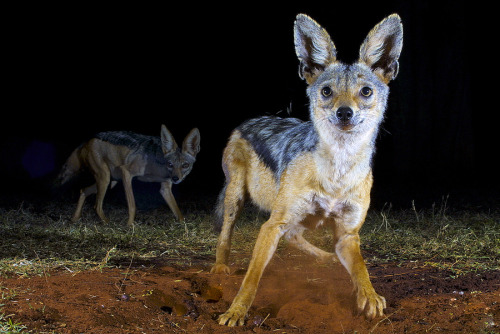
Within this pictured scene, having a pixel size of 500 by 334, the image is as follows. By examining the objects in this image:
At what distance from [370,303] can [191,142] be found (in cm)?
676

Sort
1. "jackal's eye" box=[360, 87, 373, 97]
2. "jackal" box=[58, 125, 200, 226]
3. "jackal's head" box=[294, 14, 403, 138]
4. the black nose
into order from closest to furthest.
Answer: the black nose < "jackal's head" box=[294, 14, 403, 138] < "jackal's eye" box=[360, 87, 373, 97] < "jackal" box=[58, 125, 200, 226]

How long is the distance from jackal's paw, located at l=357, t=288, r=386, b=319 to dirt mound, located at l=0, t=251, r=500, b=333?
6cm

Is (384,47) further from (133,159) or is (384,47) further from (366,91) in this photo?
(133,159)

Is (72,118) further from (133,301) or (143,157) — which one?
(133,301)

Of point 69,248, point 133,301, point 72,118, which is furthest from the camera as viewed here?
point 72,118

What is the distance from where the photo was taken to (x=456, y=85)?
12.2 m

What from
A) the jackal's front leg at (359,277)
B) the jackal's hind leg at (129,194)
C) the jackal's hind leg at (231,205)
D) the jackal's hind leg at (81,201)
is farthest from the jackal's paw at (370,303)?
the jackal's hind leg at (81,201)

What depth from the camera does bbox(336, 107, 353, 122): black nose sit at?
3.77 meters

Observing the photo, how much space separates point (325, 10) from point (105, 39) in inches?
342

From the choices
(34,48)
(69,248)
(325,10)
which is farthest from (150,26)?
(69,248)

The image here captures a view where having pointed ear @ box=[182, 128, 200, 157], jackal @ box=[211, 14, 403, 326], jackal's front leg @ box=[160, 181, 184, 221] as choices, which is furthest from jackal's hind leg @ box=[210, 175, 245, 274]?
pointed ear @ box=[182, 128, 200, 157]

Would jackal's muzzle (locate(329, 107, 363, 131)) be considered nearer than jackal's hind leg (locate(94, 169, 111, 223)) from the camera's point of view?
Yes

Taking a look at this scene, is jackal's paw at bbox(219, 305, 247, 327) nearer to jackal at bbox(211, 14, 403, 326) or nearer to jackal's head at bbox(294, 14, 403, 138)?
jackal at bbox(211, 14, 403, 326)

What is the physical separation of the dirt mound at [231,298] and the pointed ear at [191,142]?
5246 mm
